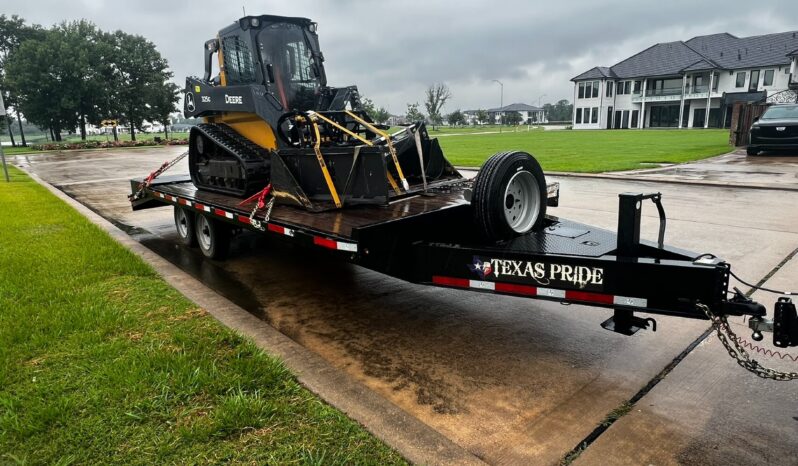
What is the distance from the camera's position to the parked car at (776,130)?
1761 centimetres

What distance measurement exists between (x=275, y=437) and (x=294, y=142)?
4380mm

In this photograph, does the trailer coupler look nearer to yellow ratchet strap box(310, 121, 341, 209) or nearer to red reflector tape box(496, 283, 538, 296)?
red reflector tape box(496, 283, 538, 296)

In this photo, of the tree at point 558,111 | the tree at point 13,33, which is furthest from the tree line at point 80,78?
the tree at point 558,111

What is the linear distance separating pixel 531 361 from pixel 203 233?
16.4ft

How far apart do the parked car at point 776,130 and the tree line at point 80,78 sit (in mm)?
55242

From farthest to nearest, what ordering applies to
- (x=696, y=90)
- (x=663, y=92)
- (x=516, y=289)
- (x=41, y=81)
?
(x=663, y=92), (x=696, y=90), (x=41, y=81), (x=516, y=289)

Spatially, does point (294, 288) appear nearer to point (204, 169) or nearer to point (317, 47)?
point (204, 169)

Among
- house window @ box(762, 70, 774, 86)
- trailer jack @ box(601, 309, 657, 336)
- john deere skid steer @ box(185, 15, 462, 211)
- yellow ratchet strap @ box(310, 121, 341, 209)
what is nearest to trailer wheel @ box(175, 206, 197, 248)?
john deere skid steer @ box(185, 15, 462, 211)

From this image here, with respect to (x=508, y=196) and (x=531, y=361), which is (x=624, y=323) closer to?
(x=531, y=361)

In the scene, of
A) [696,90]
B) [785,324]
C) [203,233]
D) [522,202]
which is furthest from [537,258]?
[696,90]

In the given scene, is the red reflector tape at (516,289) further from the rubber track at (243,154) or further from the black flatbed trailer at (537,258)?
the rubber track at (243,154)

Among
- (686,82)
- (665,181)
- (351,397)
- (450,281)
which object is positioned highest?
(686,82)

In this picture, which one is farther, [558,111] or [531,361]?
[558,111]

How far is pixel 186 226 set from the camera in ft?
25.1
